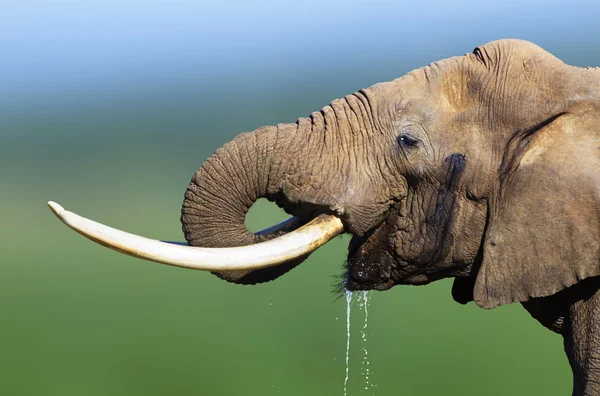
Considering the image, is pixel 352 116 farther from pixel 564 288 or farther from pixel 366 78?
pixel 366 78

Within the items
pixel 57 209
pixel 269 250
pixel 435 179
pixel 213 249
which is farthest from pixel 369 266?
pixel 57 209

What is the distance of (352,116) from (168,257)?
3.34 feet

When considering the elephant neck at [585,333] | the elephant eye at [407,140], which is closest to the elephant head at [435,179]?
the elephant eye at [407,140]

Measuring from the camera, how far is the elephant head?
311 centimetres

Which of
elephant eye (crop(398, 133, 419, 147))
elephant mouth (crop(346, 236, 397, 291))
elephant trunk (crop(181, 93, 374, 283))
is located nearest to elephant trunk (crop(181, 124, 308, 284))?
elephant trunk (crop(181, 93, 374, 283))

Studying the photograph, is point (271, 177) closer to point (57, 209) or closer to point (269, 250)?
point (269, 250)

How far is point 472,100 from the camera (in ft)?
11.1

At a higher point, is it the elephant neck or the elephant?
the elephant

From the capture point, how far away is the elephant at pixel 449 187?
309 centimetres

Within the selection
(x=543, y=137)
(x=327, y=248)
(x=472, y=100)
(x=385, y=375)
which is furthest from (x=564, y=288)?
(x=327, y=248)

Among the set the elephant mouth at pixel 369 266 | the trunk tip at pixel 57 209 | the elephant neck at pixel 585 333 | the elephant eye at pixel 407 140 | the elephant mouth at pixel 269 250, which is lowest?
the elephant neck at pixel 585 333

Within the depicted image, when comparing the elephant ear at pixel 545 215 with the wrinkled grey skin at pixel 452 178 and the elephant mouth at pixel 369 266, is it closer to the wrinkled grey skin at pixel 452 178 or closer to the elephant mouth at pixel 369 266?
the wrinkled grey skin at pixel 452 178

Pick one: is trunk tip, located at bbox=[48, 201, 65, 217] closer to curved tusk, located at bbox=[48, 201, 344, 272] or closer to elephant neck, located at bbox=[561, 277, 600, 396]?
curved tusk, located at bbox=[48, 201, 344, 272]

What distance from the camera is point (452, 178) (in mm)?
3367
